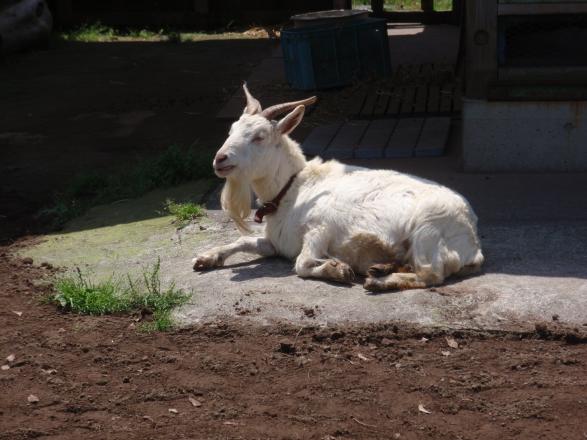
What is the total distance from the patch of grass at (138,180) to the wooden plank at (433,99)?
8.23ft

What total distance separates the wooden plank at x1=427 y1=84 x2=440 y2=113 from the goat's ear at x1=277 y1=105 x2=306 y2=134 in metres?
3.79

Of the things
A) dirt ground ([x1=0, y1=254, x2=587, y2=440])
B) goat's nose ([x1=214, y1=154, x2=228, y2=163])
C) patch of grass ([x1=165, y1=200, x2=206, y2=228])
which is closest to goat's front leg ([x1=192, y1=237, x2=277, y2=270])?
goat's nose ([x1=214, y1=154, x2=228, y2=163])

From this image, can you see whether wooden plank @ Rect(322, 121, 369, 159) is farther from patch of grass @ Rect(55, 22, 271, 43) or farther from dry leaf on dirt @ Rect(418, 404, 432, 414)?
patch of grass @ Rect(55, 22, 271, 43)

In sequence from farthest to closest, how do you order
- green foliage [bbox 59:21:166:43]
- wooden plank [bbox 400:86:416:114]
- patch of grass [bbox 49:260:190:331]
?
1. green foliage [bbox 59:21:166:43]
2. wooden plank [bbox 400:86:416:114]
3. patch of grass [bbox 49:260:190:331]

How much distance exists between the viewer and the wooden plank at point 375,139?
8516mm

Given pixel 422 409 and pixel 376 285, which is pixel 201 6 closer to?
pixel 376 285

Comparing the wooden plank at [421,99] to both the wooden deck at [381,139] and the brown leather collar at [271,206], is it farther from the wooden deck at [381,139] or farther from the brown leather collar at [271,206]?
the brown leather collar at [271,206]

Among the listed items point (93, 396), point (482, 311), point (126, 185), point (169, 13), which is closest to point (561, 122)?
point (482, 311)

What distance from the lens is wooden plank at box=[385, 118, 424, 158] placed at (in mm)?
8516

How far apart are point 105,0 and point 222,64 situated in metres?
4.75

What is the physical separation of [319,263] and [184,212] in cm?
169

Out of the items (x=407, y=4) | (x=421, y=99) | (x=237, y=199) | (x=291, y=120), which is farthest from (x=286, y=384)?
(x=407, y=4)

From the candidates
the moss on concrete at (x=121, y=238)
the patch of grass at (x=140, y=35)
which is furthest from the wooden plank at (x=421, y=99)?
the patch of grass at (x=140, y=35)

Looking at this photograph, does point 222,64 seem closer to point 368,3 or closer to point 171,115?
point 171,115
